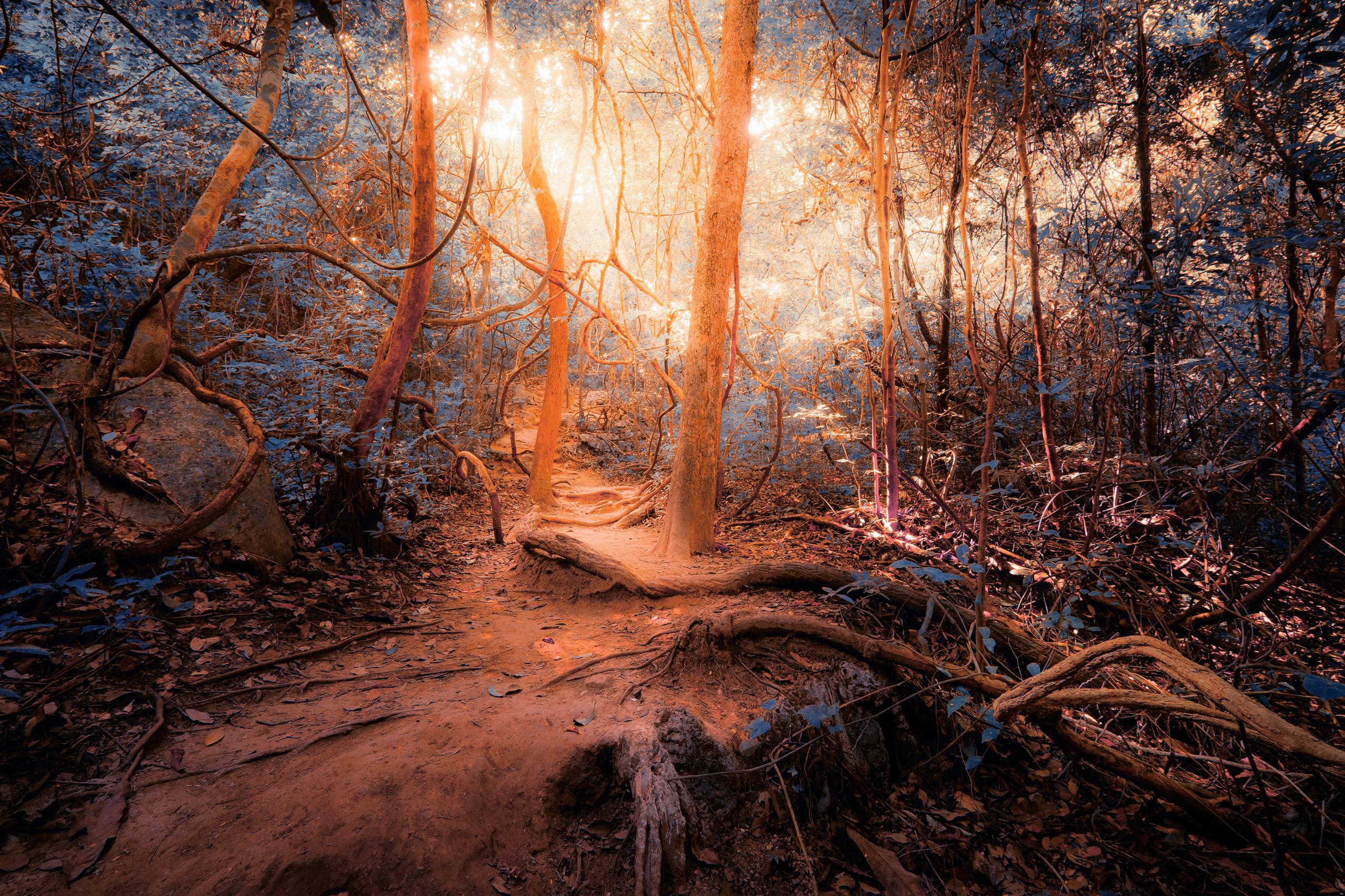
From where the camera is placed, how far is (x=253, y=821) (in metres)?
1.82

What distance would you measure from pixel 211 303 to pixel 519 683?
7227mm

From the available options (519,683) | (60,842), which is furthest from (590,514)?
(60,842)

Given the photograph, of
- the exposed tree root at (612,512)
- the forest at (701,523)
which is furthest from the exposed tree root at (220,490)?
the exposed tree root at (612,512)

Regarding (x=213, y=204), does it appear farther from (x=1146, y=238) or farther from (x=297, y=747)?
(x=1146, y=238)

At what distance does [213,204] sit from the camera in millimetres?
4297

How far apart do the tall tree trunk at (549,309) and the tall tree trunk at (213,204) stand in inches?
97.4

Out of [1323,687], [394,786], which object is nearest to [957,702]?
[1323,687]

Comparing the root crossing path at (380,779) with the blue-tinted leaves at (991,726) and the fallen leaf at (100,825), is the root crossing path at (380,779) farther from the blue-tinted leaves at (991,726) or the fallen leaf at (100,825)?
the blue-tinted leaves at (991,726)

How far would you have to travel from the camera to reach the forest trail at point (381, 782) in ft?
5.59

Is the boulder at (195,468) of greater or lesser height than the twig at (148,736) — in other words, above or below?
above

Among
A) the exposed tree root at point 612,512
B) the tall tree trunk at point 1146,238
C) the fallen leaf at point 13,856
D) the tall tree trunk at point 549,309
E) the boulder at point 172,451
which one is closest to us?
the fallen leaf at point 13,856

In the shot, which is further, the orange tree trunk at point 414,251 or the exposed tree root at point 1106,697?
the orange tree trunk at point 414,251

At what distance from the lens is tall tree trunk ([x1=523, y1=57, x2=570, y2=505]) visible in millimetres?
6516

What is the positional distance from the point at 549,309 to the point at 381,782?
5.73 meters
